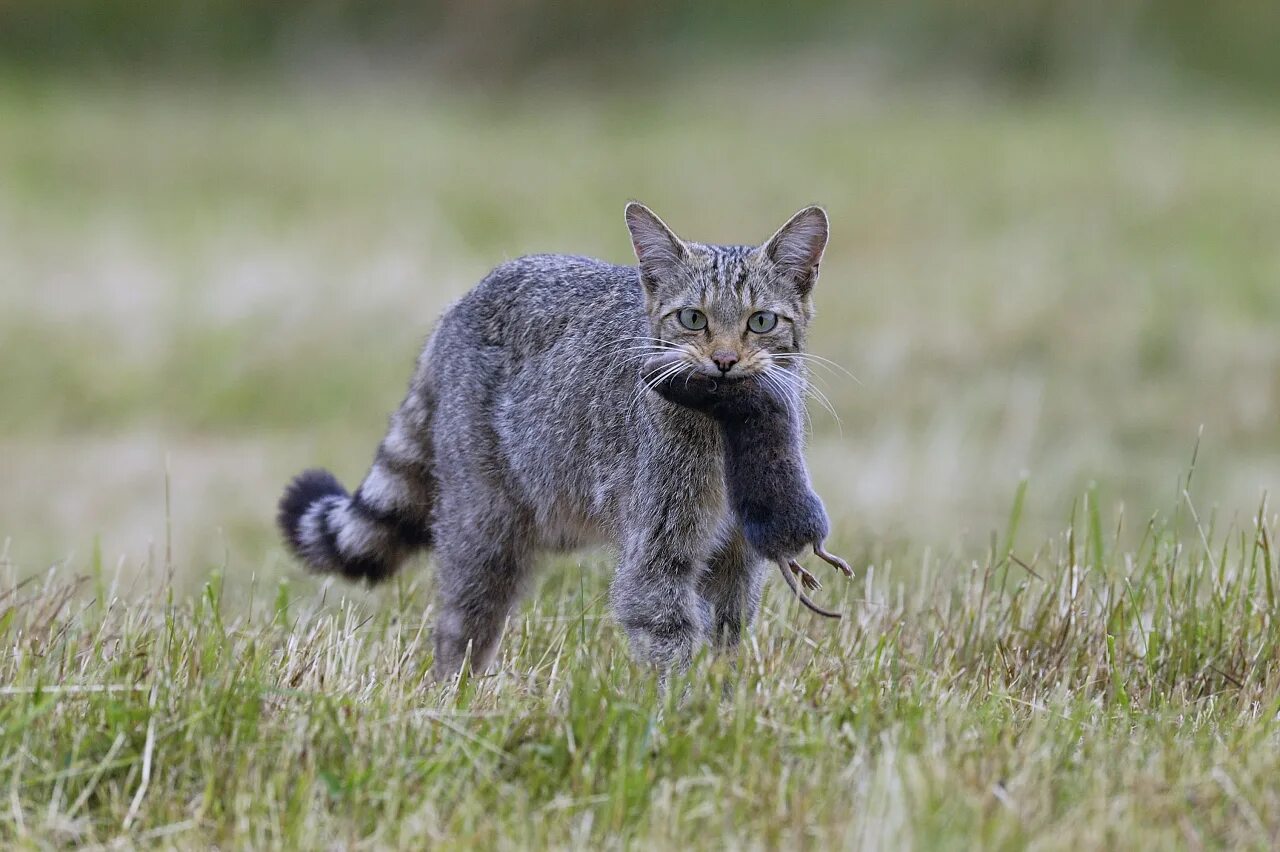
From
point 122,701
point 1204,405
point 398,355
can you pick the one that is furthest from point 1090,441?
point 122,701

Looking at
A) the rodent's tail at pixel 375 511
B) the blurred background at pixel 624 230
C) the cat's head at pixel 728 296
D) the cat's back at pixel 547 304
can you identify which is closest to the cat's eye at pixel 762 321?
the cat's head at pixel 728 296

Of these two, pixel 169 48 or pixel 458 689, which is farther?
pixel 169 48

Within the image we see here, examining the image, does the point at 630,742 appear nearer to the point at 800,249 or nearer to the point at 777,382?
the point at 777,382

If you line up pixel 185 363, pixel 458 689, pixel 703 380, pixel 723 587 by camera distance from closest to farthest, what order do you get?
pixel 458 689 < pixel 703 380 < pixel 723 587 < pixel 185 363

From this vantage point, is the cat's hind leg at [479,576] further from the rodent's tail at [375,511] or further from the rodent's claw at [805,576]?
the rodent's claw at [805,576]

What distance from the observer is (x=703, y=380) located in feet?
15.1

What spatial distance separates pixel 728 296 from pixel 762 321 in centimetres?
12

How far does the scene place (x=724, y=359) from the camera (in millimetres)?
4508

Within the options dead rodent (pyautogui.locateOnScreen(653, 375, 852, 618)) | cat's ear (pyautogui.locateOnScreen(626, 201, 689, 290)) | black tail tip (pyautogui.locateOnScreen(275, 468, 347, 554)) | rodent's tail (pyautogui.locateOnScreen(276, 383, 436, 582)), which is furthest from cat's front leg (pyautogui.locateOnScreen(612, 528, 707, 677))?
black tail tip (pyautogui.locateOnScreen(275, 468, 347, 554))

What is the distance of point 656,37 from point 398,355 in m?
10.4

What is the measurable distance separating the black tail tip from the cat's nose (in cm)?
179

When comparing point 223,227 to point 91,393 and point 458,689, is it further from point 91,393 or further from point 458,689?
point 458,689

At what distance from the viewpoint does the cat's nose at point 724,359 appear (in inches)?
177

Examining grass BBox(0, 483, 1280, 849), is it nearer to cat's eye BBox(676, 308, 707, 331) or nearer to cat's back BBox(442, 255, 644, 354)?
Answer: cat's eye BBox(676, 308, 707, 331)
